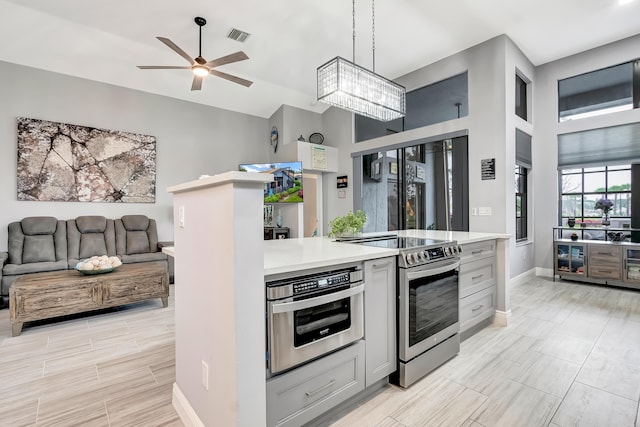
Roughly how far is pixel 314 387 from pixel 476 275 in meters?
1.94

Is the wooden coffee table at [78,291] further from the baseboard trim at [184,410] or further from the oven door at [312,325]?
the oven door at [312,325]

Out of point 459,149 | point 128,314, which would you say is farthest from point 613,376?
point 128,314

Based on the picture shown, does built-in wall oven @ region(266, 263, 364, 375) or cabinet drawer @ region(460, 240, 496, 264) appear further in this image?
cabinet drawer @ region(460, 240, 496, 264)

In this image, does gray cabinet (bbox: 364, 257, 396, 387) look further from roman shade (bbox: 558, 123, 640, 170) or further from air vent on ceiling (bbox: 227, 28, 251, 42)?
roman shade (bbox: 558, 123, 640, 170)

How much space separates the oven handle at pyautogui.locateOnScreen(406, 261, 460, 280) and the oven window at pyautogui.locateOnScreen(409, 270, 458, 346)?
0.12ft

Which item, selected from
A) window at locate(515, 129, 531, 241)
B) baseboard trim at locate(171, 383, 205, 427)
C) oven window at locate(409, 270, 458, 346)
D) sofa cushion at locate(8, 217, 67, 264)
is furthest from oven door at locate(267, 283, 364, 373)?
sofa cushion at locate(8, 217, 67, 264)

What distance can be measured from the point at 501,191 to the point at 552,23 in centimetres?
227

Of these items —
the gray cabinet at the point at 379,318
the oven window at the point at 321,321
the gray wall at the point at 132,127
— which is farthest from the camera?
the gray wall at the point at 132,127

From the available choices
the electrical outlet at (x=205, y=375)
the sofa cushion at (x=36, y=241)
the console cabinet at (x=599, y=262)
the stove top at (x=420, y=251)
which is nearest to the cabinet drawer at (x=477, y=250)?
the stove top at (x=420, y=251)

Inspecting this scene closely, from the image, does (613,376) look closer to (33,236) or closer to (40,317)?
(40,317)

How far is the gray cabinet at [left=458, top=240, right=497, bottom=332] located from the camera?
2.60 m

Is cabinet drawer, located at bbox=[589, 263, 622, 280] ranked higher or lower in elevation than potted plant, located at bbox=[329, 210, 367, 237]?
lower

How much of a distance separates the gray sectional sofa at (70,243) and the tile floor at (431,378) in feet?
2.69

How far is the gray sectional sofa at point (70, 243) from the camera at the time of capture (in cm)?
381
